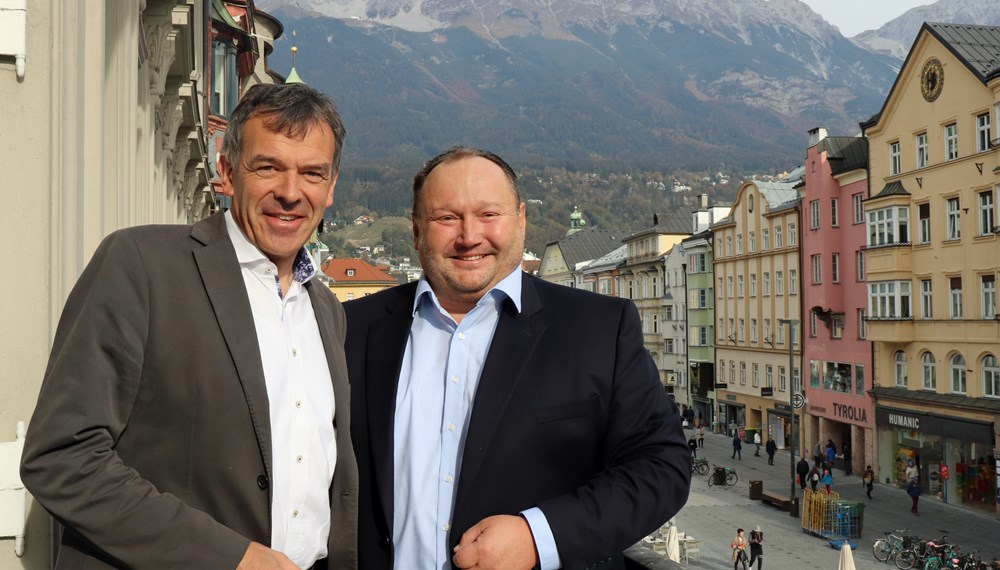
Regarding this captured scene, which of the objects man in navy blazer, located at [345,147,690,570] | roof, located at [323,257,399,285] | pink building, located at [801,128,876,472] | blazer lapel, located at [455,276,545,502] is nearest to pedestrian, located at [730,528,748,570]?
pink building, located at [801,128,876,472]

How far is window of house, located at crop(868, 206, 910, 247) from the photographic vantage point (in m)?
35.8

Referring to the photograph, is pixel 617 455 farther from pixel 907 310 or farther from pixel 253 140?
pixel 907 310

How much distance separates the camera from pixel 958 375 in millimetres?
32812

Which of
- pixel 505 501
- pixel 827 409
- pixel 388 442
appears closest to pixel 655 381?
pixel 505 501

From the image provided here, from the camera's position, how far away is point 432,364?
3094mm

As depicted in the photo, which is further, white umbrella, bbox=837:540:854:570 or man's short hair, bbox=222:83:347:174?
white umbrella, bbox=837:540:854:570

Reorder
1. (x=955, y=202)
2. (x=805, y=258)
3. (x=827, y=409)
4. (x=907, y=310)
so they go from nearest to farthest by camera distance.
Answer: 1. (x=955, y=202)
2. (x=907, y=310)
3. (x=827, y=409)
4. (x=805, y=258)

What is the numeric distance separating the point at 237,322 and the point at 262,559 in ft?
2.04

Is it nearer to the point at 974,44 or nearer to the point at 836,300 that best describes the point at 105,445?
the point at 974,44

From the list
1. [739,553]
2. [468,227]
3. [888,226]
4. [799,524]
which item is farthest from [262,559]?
[888,226]

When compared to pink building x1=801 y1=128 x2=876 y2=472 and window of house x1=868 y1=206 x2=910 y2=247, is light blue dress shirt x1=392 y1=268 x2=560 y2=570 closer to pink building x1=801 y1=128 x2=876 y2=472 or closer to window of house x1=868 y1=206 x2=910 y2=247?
window of house x1=868 y1=206 x2=910 y2=247

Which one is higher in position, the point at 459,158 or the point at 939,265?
the point at 939,265

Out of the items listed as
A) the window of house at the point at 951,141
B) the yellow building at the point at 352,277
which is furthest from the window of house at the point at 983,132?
the yellow building at the point at 352,277

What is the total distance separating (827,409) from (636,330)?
4273 cm
